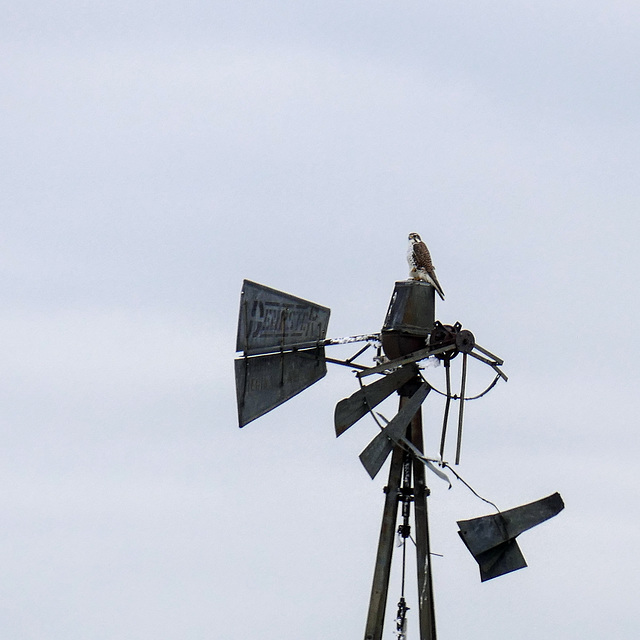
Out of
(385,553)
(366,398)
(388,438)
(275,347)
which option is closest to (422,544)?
(385,553)

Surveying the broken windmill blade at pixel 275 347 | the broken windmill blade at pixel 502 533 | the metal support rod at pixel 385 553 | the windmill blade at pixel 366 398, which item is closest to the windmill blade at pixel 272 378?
the broken windmill blade at pixel 275 347

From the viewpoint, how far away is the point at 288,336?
2470 centimetres

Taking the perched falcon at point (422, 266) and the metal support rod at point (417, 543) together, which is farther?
the perched falcon at point (422, 266)

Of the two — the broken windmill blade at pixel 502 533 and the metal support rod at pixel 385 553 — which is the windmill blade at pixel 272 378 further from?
the broken windmill blade at pixel 502 533

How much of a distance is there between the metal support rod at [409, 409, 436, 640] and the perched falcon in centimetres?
154

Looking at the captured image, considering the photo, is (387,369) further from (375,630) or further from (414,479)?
(375,630)

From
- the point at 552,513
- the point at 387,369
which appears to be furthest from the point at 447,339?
the point at 552,513

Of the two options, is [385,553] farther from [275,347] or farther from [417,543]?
[275,347]

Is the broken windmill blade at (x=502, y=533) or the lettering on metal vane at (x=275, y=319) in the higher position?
the lettering on metal vane at (x=275, y=319)

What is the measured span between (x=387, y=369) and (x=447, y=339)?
790mm

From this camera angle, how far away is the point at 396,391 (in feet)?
81.5

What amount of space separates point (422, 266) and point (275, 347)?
81.1 inches

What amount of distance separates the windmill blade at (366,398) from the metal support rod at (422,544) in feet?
1.41

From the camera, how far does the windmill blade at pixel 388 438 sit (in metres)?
24.1
